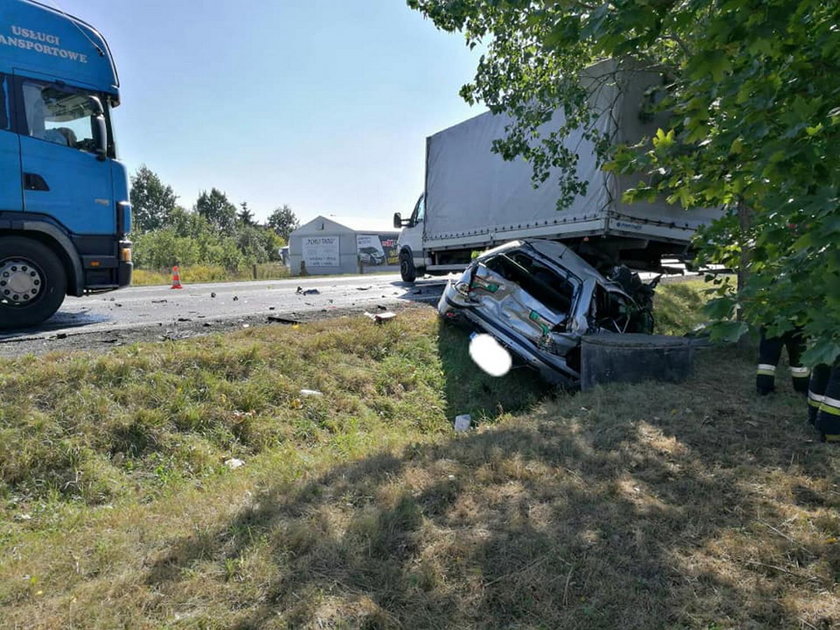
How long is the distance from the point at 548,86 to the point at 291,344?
16.7 ft

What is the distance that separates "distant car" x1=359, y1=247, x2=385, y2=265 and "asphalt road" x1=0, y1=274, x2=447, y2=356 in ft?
77.5

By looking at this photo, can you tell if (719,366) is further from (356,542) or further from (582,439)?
(356,542)

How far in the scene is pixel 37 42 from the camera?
6.02m

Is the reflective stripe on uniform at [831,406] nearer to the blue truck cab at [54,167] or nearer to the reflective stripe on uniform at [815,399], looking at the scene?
Result: the reflective stripe on uniform at [815,399]

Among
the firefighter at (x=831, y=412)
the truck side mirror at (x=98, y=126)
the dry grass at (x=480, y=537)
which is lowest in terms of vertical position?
the dry grass at (x=480, y=537)

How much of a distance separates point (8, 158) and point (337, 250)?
95.2 feet

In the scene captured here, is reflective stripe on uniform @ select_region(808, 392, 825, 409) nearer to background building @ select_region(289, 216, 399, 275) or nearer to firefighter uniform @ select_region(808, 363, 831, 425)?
firefighter uniform @ select_region(808, 363, 831, 425)

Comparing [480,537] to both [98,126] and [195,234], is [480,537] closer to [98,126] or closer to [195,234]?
[98,126]

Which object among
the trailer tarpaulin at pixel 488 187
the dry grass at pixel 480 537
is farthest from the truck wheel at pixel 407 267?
the dry grass at pixel 480 537

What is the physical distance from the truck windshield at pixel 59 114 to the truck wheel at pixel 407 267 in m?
8.80

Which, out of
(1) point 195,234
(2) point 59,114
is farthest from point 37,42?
(1) point 195,234

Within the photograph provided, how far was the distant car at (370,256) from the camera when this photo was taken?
3503 centimetres

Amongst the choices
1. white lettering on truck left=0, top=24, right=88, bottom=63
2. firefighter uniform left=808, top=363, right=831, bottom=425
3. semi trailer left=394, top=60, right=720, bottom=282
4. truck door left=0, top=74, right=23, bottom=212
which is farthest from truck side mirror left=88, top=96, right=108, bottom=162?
firefighter uniform left=808, top=363, right=831, bottom=425

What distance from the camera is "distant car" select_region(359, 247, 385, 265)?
115ft
